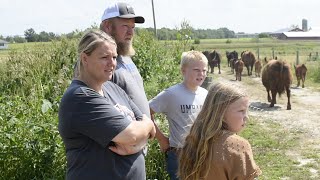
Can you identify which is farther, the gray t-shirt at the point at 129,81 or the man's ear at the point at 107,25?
the man's ear at the point at 107,25

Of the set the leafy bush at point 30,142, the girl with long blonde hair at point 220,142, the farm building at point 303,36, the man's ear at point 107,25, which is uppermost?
the man's ear at point 107,25

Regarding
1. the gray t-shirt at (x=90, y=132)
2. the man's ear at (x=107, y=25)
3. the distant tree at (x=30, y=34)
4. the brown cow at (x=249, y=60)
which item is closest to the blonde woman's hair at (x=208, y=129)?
the gray t-shirt at (x=90, y=132)

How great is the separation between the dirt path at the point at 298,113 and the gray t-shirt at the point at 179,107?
4386 millimetres

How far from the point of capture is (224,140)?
Result: 2.64 meters

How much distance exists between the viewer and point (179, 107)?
12.9 feet

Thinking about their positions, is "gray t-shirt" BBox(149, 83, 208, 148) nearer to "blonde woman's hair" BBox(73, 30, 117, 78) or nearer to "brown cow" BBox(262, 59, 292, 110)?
"blonde woman's hair" BBox(73, 30, 117, 78)

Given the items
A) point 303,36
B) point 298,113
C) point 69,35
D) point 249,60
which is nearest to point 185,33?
point 69,35

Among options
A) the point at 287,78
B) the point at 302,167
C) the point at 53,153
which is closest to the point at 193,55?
the point at 53,153

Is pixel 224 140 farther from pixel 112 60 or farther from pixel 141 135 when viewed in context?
pixel 112 60

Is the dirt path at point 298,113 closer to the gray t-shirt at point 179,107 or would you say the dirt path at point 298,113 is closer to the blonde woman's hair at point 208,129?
the gray t-shirt at point 179,107

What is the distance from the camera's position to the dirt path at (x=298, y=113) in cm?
974

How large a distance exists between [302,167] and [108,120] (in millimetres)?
5998

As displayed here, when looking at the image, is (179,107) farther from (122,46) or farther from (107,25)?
(107,25)

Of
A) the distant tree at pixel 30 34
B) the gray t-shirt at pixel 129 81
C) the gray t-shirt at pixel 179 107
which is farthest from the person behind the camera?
the distant tree at pixel 30 34
